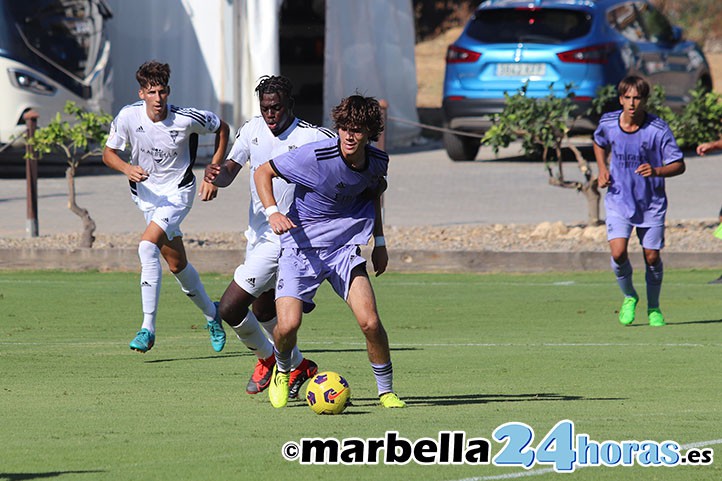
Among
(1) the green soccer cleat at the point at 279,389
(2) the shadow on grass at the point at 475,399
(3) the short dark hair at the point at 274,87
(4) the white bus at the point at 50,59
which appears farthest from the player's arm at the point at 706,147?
(4) the white bus at the point at 50,59

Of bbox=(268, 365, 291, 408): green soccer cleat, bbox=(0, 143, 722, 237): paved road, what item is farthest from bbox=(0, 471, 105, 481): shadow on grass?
bbox=(0, 143, 722, 237): paved road

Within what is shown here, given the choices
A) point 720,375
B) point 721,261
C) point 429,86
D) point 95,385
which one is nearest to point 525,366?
point 720,375

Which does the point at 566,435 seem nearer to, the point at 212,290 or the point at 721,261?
the point at 212,290

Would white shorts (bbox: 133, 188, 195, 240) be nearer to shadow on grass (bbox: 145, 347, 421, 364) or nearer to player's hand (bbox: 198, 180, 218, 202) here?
shadow on grass (bbox: 145, 347, 421, 364)

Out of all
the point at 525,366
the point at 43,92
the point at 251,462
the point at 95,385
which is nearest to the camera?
Result: the point at 251,462

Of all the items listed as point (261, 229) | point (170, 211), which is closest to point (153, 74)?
point (170, 211)

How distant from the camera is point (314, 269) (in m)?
8.27

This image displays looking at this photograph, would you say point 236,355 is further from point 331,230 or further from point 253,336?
point 331,230

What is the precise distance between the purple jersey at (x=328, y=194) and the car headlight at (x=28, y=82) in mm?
14684

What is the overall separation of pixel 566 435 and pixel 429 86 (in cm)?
3388

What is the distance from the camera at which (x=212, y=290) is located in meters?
14.6

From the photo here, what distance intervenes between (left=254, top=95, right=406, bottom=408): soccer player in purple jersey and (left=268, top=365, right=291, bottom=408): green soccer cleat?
0.07 feet

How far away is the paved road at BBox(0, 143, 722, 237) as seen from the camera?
754 inches

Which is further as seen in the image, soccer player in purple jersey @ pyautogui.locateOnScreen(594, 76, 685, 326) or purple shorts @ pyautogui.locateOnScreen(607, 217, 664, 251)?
purple shorts @ pyautogui.locateOnScreen(607, 217, 664, 251)
